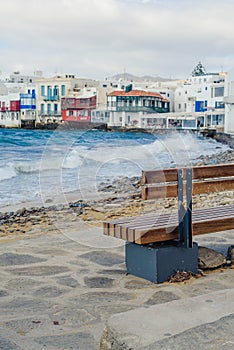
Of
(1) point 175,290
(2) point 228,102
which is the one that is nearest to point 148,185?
(1) point 175,290

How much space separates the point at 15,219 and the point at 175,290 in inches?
216

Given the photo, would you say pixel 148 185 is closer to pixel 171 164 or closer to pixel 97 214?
pixel 97 214

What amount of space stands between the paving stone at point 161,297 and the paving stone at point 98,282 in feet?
1.59

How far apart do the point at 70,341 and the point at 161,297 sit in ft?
3.28

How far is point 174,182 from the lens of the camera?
505 centimetres

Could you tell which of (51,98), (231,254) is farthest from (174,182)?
(51,98)

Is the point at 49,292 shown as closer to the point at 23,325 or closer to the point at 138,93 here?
the point at 23,325

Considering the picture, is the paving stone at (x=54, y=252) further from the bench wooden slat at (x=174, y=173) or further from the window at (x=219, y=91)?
the window at (x=219, y=91)

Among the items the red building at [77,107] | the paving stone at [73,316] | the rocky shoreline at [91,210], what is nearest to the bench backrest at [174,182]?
the paving stone at [73,316]

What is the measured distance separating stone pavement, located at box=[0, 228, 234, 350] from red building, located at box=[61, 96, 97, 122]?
2827 inches

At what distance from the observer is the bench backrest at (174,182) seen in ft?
15.1

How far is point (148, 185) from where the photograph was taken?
4.66 metres

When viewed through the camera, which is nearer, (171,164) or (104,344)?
(104,344)

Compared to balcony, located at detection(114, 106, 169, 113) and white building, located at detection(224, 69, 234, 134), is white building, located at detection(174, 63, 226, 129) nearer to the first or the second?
balcony, located at detection(114, 106, 169, 113)
